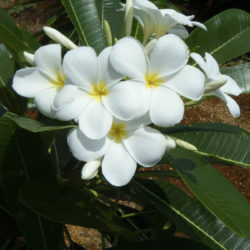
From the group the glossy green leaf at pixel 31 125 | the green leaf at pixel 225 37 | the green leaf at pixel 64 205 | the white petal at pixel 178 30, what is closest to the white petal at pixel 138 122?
the glossy green leaf at pixel 31 125

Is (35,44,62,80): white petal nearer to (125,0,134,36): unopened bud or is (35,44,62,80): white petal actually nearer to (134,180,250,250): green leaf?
(125,0,134,36): unopened bud

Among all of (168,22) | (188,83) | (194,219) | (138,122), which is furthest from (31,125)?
(194,219)

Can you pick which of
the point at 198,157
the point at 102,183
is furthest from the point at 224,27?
the point at 102,183

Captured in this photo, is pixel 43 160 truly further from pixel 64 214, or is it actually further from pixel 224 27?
pixel 224 27

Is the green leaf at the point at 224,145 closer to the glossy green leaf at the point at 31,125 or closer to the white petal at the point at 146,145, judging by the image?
the white petal at the point at 146,145

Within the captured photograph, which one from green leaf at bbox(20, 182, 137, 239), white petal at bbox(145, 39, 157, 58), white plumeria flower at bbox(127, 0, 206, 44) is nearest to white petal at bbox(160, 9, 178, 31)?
white plumeria flower at bbox(127, 0, 206, 44)
